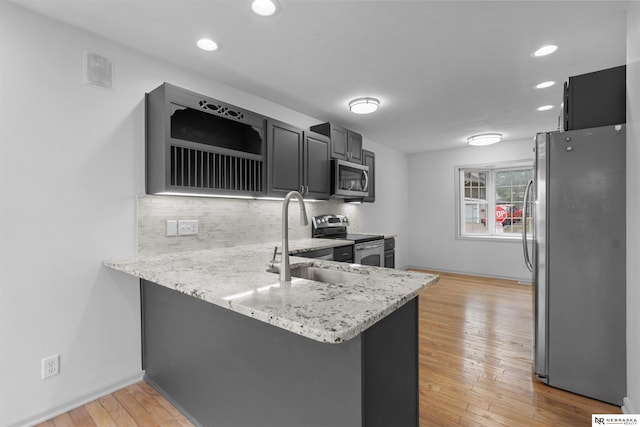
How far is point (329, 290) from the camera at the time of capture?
1.21 meters

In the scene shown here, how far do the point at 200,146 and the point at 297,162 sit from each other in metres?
1.05

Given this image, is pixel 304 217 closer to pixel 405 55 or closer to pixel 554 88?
pixel 405 55

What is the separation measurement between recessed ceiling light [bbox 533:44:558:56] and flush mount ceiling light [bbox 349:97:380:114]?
4.55 feet

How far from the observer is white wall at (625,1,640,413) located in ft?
5.24

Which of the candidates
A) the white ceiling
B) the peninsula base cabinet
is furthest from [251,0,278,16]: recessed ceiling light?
the peninsula base cabinet

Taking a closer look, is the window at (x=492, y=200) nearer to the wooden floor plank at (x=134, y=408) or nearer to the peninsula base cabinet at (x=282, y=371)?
the peninsula base cabinet at (x=282, y=371)

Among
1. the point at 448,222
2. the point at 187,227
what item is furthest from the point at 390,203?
the point at 187,227

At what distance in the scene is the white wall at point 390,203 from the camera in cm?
499

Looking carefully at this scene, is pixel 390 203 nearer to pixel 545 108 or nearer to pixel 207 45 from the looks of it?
pixel 545 108

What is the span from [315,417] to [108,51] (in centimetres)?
251

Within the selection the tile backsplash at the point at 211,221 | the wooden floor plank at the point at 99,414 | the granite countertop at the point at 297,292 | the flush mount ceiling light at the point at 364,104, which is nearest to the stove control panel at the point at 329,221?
the tile backsplash at the point at 211,221

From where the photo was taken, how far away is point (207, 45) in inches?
83.4

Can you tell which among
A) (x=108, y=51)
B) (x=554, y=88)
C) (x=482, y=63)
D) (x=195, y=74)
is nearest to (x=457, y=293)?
(x=554, y=88)

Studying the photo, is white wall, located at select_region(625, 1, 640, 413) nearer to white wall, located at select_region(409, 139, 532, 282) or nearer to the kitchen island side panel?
the kitchen island side panel
